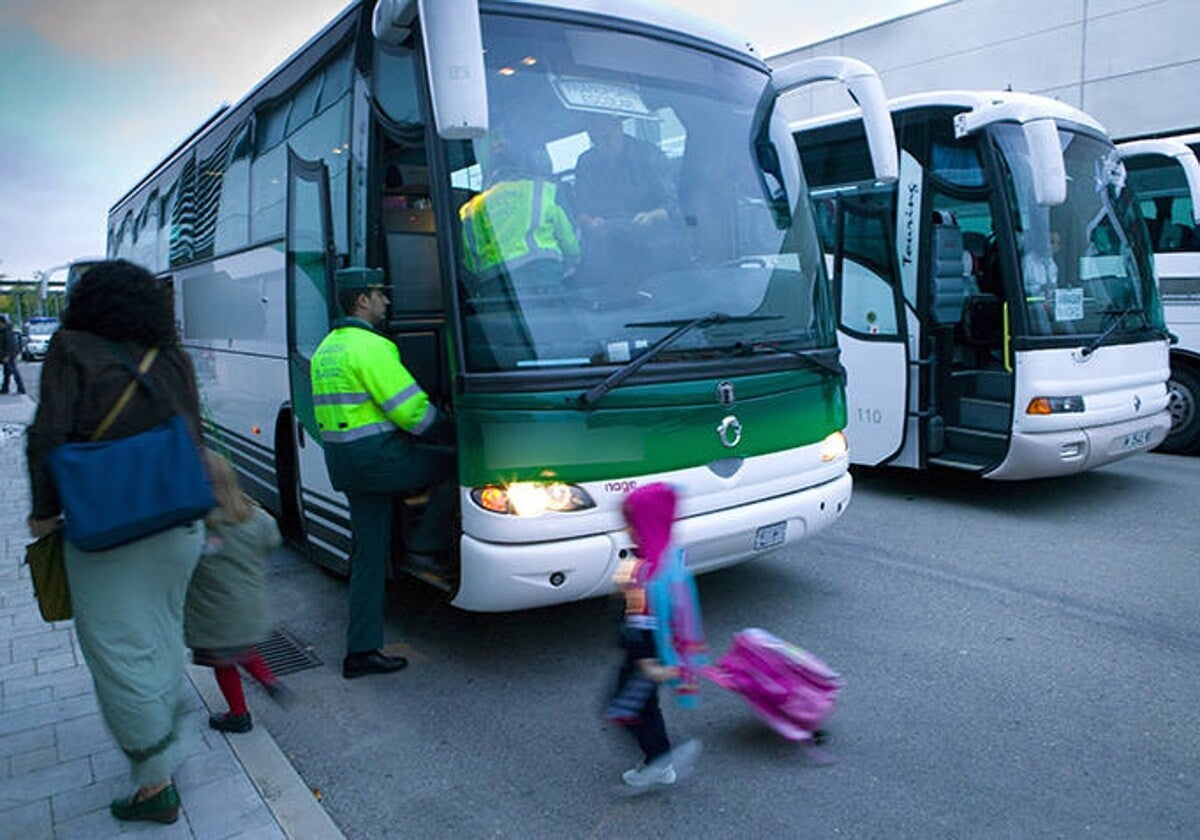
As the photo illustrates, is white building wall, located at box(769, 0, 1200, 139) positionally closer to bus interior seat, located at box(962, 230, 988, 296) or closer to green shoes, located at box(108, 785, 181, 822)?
bus interior seat, located at box(962, 230, 988, 296)

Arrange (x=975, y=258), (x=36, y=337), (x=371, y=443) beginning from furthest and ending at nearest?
(x=36, y=337) → (x=975, y=258) → (x=371, y=443)

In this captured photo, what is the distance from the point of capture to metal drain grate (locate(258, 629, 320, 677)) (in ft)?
15.0

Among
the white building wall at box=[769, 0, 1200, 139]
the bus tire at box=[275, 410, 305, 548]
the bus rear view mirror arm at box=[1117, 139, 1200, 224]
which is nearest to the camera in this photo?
the bus tire at box=[275, 410, 305, 548]

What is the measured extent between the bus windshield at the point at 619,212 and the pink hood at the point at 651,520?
1.12 meters

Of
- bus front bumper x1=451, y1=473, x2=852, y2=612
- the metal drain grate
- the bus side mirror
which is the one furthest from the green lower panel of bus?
the bus side mirror

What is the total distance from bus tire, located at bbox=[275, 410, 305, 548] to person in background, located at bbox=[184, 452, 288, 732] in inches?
83.3

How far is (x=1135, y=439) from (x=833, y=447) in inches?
→ 140

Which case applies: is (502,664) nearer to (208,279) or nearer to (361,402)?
(361,402)

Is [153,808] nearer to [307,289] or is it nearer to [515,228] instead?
[515,228]

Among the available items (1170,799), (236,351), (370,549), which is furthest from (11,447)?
(1170,799)

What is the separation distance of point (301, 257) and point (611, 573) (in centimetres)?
271

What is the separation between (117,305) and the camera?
116 inches

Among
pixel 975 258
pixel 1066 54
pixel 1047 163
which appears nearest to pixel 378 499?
pixel 1047 163

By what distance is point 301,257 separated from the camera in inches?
210
